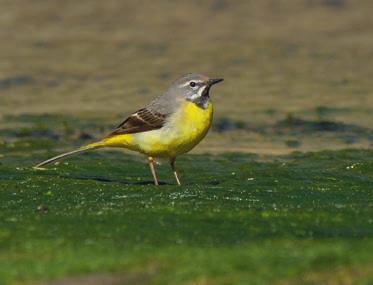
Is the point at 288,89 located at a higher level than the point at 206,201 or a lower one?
lower

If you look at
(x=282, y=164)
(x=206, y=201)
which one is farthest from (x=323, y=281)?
(x=282, y=164)

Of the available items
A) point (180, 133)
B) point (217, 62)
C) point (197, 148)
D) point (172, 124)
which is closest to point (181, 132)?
point (180, 133)

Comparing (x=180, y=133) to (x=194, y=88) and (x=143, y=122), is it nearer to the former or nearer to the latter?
(x=143, y=122)

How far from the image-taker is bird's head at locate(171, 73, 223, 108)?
19.7 m

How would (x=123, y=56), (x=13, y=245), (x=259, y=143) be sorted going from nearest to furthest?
(x=13, y=245), (x=259, y=143), (x=123, y=56)

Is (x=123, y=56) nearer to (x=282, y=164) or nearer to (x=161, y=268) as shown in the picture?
(x=282, y=164)

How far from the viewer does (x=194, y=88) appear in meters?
20.0

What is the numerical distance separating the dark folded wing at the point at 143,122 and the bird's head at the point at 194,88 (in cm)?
57

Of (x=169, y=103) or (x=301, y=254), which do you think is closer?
(x=301, y=254)

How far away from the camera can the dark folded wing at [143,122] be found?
19.5 metres

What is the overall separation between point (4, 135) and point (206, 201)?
12.8 m

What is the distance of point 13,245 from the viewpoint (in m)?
13.9

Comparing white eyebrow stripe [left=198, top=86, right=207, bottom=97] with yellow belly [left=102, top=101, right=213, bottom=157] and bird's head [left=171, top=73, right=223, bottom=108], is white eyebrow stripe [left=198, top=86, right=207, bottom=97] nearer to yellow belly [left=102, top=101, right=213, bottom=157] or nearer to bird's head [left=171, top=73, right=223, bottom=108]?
bird's head [left=171, top=73, right=223, bottom=108]

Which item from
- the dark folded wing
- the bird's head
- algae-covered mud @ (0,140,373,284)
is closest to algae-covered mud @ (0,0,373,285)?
algae-covered mud @ (0,140,373,284)
